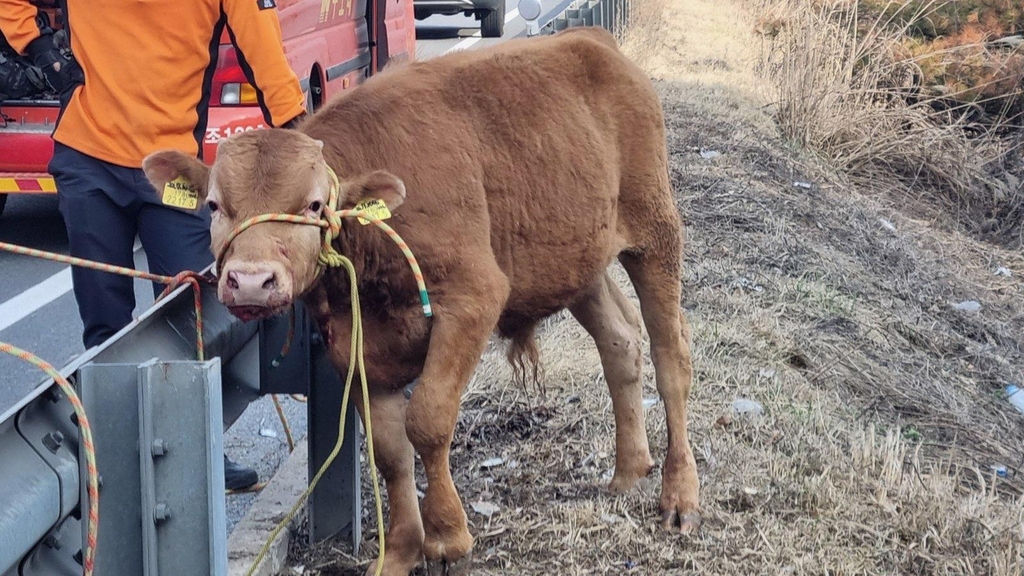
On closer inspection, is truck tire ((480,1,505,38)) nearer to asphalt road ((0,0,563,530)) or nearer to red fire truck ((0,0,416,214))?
red fire truck ((0,0,416,214))

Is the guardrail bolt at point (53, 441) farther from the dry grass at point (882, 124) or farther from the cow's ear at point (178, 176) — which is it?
the dry grass at point (882, 124)

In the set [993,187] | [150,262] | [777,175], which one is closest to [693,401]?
[150,262]

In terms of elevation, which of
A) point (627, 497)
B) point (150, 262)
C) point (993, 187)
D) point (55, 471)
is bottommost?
point (993, 187)

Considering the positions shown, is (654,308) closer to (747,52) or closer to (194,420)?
(194,420)

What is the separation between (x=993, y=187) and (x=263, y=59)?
404 inches

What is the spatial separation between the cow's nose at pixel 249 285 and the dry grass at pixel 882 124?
10.3 m

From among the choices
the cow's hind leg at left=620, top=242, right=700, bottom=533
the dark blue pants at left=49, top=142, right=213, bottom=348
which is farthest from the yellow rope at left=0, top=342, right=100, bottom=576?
the cow's hind leg at left=620, top=242, right=700, bottom=533

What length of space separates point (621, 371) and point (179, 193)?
206cm

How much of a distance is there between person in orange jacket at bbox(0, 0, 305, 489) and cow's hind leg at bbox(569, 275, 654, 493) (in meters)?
1.50

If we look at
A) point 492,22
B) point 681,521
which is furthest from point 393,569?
point 492,22

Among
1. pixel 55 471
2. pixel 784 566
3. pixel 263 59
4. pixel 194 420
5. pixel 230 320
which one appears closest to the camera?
pixel 55 471

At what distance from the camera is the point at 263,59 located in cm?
439

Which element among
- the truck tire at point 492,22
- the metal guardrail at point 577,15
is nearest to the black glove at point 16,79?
the metal guardrail at point 577,15

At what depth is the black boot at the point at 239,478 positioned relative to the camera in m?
4.87
